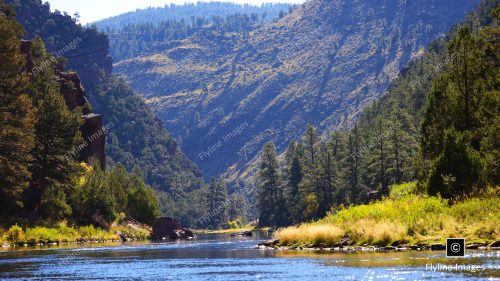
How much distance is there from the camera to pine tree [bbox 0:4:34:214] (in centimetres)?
9469

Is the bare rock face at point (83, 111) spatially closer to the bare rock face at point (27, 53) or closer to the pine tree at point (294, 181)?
the bare rock face at point (27, 53)

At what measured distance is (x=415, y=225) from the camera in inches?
2012

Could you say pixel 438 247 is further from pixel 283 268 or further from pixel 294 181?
pixel 294 181

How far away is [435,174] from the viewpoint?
191 feet

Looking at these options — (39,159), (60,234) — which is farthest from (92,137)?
(60,234)

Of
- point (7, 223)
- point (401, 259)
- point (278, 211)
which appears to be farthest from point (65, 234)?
point (278, 211)

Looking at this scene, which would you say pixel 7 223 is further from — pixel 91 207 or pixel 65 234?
pixel 91 207

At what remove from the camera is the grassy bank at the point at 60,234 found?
3748 inches

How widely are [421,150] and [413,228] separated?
3129cm

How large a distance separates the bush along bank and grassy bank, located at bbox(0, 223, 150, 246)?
43.5 metres

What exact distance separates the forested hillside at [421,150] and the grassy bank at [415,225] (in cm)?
251

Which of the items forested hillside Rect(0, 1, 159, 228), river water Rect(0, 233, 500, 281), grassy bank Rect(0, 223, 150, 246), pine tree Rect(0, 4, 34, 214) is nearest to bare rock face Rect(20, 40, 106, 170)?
forested hillside Rect(0, 1, 159, 228)

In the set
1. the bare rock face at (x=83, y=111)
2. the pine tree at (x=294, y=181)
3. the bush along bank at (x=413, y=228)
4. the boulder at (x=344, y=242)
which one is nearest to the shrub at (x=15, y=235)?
the bare rock face at (x=83, y=111)

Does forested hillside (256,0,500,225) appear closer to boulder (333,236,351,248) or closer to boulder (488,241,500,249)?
boulder (333,236,351,248)
